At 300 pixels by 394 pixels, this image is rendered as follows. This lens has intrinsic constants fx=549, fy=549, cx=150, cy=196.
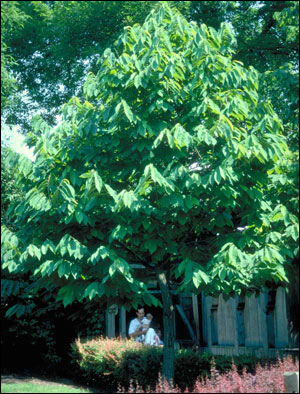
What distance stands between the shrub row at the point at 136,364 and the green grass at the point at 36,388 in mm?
692

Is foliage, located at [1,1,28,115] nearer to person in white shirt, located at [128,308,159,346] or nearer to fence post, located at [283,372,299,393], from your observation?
person in white shirt, located at [128,308,159,346]

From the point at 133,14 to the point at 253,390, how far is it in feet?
44.8

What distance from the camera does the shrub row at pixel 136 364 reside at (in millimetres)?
11688

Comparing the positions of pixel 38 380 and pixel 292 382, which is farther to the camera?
pixel 38 380

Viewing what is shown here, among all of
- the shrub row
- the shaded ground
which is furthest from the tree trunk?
the shaded ground

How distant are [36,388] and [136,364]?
319cm

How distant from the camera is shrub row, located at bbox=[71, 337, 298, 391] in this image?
11688mm

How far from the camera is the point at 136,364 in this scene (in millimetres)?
13156

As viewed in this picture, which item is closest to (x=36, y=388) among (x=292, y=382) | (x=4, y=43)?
(x=292, y=382)

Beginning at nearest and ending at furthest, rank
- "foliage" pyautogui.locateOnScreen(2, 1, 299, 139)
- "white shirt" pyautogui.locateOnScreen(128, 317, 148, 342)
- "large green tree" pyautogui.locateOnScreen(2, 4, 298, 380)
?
1. "large green tree" pyautogui.locateOnScreen(2, 4, 298, 380)
2. "white shirt" pyautogui.locateOnScreen(128, 317, 148, 342)
3. "foliage" pyautogui.locateOnScreen(2, 1, 299, 139)

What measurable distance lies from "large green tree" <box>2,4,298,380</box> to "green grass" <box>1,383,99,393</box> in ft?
16.2

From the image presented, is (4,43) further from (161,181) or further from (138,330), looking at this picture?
(161,181)

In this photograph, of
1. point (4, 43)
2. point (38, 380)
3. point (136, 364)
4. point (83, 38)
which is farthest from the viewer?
point (83, 38)

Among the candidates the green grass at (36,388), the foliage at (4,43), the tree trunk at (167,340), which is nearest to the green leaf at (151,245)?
the tree trunk at (167,340)
